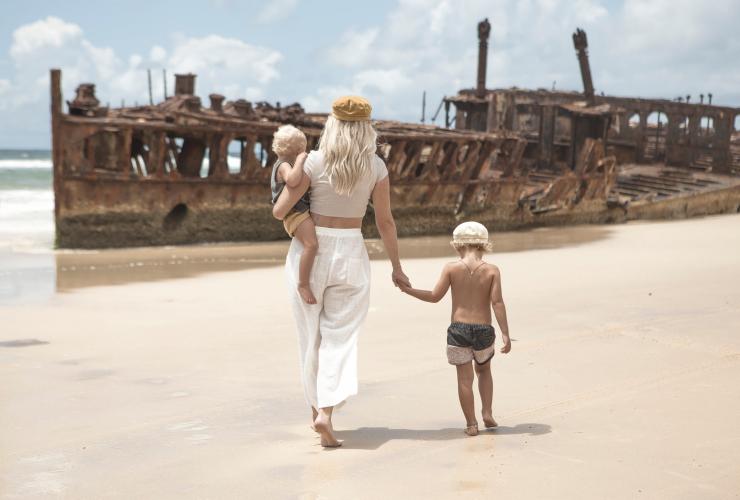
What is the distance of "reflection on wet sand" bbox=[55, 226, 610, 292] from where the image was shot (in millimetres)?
11461

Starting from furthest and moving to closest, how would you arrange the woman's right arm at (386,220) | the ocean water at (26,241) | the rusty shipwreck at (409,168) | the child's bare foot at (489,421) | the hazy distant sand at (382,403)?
1. the rusty shipwreck at (409,168)
2. the ocean water at (26,241)
3. the child's bare foot at (489,421)
4. the woman's right arm at (386,220)
5. the hazy distant sand at (382,403)

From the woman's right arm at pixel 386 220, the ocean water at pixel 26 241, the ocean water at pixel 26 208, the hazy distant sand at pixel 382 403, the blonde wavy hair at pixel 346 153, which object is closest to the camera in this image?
the hazy distant sand at pixel 382 403

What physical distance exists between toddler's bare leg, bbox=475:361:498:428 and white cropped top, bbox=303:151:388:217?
36.7 inches

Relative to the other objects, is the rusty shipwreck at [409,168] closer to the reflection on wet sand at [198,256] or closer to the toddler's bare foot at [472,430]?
the reflection on wet sand at [198,256]

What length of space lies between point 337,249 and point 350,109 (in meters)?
0.61

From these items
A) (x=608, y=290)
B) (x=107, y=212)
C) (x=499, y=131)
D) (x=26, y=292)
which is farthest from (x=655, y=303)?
(x=499, y=131)

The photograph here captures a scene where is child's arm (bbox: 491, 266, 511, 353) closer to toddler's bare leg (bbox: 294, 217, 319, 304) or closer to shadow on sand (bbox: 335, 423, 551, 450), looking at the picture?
shadow on sand (bbox: 335, 423, 551, 450)

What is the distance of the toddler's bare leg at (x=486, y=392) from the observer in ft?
14.3

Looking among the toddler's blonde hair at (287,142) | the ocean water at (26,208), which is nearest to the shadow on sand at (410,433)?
the toddler's blonde hair at (287,142)

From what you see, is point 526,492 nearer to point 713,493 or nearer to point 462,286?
point 713,493

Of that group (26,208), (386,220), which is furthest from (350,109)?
(26,208)

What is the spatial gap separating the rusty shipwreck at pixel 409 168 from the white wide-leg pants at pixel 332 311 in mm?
11432

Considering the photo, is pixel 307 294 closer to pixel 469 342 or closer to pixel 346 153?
pixel 346 153

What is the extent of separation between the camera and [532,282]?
9.80 metres
